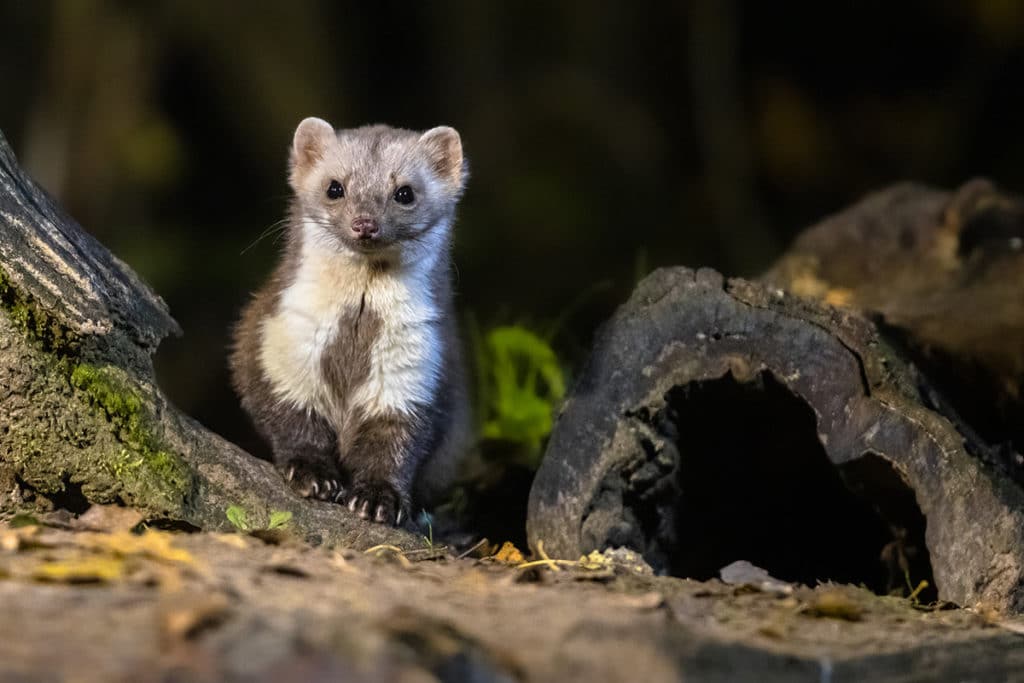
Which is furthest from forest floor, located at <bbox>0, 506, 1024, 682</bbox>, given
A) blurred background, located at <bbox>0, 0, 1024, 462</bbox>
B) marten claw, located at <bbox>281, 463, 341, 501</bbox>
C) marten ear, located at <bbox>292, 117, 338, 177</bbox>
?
blurred background, located at <bbox>0, 0, 1024, 462</bbox>

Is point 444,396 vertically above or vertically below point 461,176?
below

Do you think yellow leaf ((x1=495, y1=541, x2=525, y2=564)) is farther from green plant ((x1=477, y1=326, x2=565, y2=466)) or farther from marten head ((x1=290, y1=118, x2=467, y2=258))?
green plant ((x1=477, y1=326, x2=565, y2=466))

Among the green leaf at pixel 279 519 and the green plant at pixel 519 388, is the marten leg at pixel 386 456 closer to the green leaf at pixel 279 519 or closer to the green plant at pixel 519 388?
the green leaf at pixel 279 519

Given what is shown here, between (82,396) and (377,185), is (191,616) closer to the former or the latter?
(82,396)

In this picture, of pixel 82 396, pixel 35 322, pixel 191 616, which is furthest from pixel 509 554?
pixel 191 616

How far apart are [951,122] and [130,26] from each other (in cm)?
775

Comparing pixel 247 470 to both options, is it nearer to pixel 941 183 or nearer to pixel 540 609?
pixel 540 609

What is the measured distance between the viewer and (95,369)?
13.8 ft

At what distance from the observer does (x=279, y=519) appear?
437 centimetres

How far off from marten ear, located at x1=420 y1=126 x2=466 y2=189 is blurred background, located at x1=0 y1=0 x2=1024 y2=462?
18.5ft

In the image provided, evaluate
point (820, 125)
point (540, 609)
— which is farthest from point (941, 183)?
point (540, 609)

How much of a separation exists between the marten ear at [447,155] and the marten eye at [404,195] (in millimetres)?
282

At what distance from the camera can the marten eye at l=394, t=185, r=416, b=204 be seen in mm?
5373

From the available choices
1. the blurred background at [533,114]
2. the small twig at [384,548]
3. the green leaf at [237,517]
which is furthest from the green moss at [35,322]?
the blurred background at [533,114]
